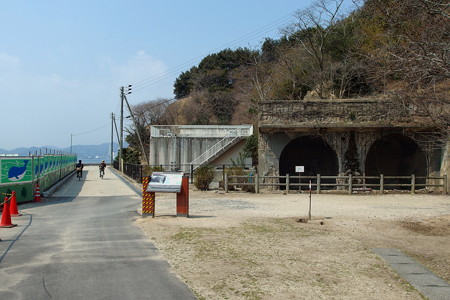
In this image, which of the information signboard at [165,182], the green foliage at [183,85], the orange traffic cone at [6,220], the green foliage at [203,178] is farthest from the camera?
the green foliage at [183,85]

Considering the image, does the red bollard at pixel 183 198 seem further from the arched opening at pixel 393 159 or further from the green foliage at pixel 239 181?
the arched opening at pixel 393 159

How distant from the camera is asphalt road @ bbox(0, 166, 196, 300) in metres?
6.50

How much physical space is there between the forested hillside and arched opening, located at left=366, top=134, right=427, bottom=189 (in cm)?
387

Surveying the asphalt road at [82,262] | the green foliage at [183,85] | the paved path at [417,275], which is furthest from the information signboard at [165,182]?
the green foliage at [183,85]

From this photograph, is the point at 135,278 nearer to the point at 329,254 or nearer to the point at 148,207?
the point at 329,254

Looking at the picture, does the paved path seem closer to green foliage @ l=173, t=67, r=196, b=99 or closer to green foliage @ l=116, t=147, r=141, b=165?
green foliage @ l=116, t=147, r=141, b=165

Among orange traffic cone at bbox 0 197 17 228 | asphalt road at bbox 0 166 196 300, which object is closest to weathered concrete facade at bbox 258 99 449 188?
asphalt road at bbox 0 166 196 300

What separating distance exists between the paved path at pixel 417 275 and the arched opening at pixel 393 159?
70.7 feet

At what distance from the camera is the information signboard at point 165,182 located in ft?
45.7

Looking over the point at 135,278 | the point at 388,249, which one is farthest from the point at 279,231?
the point at 135,278

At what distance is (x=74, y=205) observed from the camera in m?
18.6

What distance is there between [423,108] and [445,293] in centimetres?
564

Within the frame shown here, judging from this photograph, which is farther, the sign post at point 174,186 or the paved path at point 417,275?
the sign post at point 174,186

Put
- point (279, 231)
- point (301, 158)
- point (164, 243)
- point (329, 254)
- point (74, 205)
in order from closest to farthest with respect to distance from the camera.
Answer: point (329, 254), point (164, 243), point (279, 231), point (74, 205), point (301, 158)
